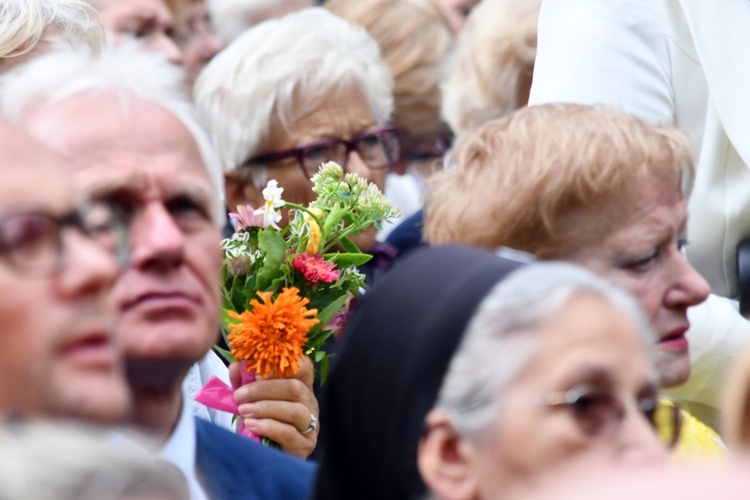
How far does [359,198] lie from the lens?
3502 mm

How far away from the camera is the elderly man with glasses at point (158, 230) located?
8.13ft

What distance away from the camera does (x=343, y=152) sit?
4523 millimetres

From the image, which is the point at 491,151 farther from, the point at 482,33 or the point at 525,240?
the point at 482,33

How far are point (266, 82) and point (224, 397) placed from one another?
1405 mm

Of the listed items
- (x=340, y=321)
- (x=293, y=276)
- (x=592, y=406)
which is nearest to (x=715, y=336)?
(x=340, y=321)

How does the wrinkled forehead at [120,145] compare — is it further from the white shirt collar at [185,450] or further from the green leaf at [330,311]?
the green leaf at [330,311]

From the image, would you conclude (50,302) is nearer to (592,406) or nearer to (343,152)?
(592,406)

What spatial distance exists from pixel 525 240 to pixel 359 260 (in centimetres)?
67

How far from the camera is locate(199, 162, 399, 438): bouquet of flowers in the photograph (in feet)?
10.3

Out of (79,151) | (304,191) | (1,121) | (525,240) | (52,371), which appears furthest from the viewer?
(304,191)

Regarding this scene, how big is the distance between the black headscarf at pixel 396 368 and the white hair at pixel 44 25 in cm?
144

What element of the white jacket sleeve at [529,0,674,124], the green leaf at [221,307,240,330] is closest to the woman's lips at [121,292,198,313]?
the green leaf at [221,307,240,330]

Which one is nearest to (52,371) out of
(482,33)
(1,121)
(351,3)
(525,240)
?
(1,121)

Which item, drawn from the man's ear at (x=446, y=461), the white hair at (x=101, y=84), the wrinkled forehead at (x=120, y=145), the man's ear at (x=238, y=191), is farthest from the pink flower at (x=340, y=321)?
the man's ear at (x=446, y=461)
